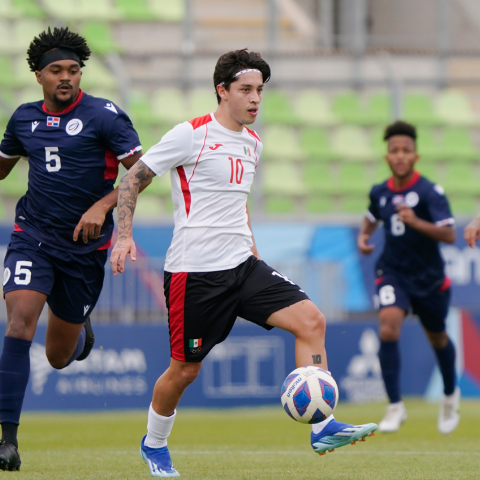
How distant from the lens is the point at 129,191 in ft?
17.6

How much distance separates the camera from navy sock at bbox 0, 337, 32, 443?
224 inches

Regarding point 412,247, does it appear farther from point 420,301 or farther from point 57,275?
point 57,275

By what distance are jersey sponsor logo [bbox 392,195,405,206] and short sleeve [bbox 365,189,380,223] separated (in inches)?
9.6

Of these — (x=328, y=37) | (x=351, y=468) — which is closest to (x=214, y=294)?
(x=351, y=468)

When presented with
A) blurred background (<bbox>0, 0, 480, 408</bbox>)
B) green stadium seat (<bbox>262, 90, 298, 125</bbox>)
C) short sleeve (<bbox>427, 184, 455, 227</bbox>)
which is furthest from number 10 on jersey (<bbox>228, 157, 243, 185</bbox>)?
green stadium seat (<bbox>262, 90, 298, 125</bbox>)

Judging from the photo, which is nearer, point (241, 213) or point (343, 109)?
point (241, 213)

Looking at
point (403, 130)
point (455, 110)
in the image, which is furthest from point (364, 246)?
point (455, 110)

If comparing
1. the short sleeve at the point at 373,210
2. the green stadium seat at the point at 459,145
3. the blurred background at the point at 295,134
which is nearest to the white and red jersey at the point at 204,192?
the short sleeve at the point at 373,210

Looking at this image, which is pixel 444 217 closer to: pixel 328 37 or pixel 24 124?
pixel 24 124

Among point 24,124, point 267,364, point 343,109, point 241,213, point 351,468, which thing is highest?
point 343,109

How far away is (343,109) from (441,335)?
863 cm

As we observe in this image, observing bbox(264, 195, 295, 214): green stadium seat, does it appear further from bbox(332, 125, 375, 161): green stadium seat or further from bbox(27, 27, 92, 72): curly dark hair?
bbox(27, 27, 92, 72): curly dark hair

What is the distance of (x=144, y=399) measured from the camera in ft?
39.6

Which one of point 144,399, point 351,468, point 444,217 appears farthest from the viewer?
point 144,399
